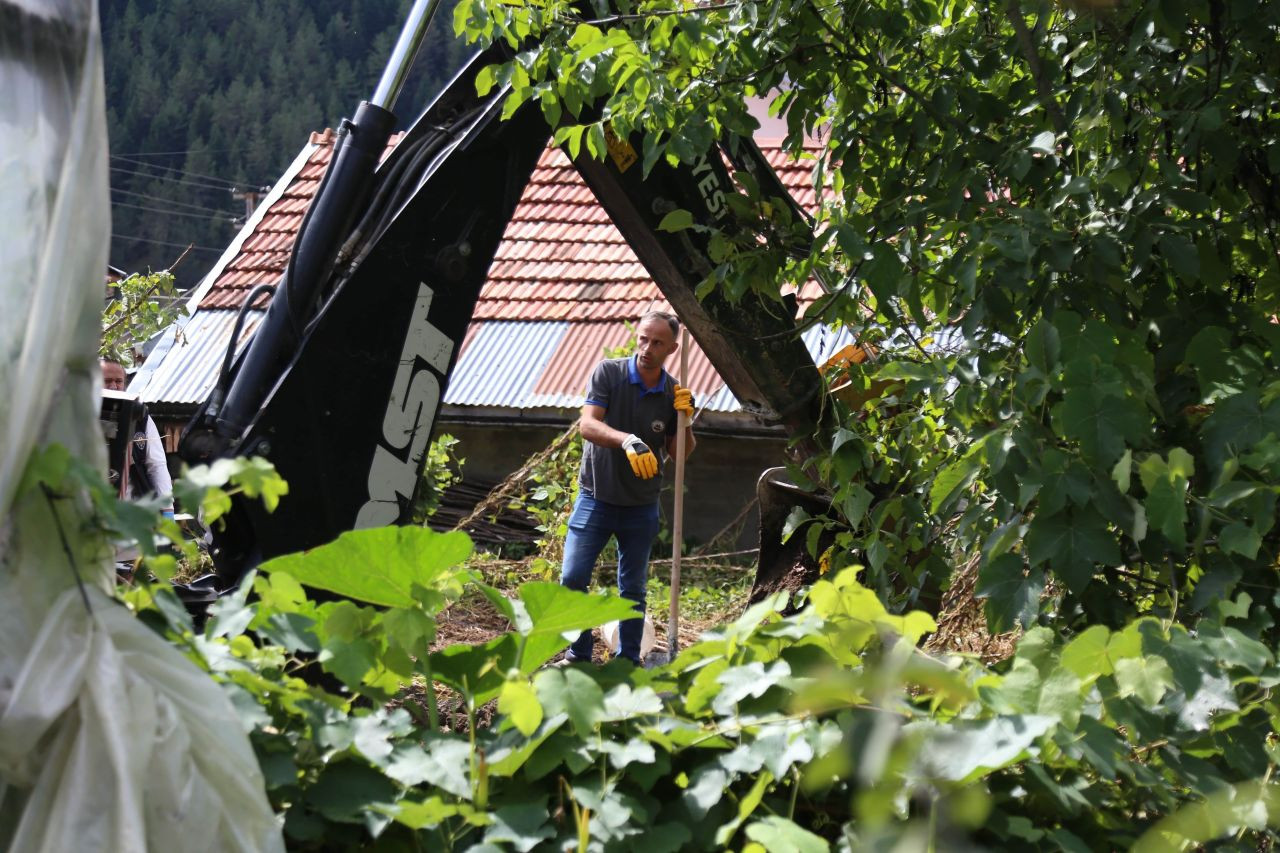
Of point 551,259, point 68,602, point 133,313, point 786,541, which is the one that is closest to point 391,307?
point 786,541

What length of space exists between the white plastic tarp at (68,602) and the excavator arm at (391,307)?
2.37 metres

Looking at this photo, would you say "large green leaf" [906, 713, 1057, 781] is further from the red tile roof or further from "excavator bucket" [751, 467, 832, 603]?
the red tile roof

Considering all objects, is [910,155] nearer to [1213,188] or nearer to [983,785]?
[1213,188]

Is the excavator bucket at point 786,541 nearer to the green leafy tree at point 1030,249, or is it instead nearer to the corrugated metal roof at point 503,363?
the green leafy tree at point 1030,249

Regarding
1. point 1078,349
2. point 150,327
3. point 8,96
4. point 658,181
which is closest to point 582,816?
point 8,96

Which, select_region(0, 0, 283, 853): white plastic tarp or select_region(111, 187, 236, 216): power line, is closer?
select_region(0, 0, 283, 853): white plastic tarp

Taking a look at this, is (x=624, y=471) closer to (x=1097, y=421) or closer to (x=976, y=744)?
(x=1097, y=421)

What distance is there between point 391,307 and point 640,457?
67.2 inches

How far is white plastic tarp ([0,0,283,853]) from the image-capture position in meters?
1.15

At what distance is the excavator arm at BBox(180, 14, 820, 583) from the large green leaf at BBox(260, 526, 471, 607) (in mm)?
2133

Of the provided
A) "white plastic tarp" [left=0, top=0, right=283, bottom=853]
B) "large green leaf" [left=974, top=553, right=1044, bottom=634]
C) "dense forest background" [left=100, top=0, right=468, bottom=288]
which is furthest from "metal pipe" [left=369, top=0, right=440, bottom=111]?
"dense forest background" [left=100, top=0, right=468, bottom=288]

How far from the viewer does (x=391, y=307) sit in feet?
12.8


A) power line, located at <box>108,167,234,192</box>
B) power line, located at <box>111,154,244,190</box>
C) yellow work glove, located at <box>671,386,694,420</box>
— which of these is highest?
power line, located at <box>111,154,244,190</box>

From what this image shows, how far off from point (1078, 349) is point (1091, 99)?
0.91 metres
